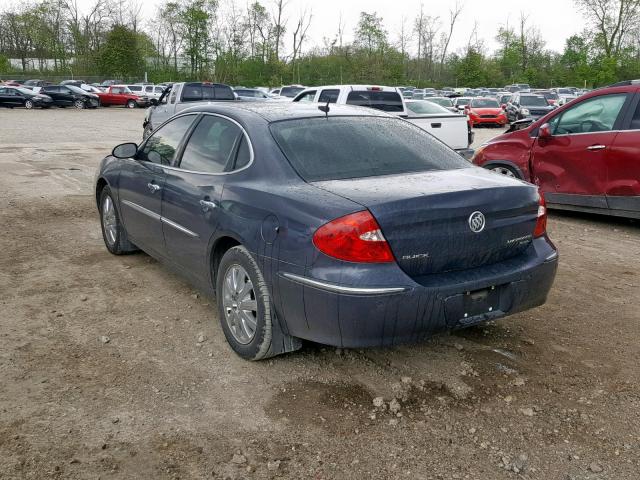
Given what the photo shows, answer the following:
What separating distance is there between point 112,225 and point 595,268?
4.67 meters

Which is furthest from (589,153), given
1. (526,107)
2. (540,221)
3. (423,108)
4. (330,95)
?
(526,107)

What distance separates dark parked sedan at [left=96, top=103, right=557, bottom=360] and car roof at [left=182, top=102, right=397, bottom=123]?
17 mm

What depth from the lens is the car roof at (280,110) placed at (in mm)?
4336

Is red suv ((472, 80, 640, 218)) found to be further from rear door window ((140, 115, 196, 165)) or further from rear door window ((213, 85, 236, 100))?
rear door window ((213, 85, 236, 100))

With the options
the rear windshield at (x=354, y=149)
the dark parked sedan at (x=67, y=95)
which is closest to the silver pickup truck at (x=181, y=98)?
the rear windshield at (x=354, y=149)

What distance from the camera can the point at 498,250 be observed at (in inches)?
145

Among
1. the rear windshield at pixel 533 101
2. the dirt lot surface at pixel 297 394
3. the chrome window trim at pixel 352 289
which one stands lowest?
the dirt lot surface at pixel 297 394

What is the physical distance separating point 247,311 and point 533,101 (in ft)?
98.1

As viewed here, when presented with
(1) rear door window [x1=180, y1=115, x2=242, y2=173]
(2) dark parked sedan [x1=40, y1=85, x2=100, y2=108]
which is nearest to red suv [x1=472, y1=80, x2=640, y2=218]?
(1) rear door window [x1=180, y1=115, x2=242, y2=173]

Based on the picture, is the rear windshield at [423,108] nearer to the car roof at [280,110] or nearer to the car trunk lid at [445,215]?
the car roof at [280,110]

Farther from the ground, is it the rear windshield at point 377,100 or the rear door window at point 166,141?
the rear windshield at point 377,100

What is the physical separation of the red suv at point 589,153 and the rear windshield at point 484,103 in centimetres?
2186

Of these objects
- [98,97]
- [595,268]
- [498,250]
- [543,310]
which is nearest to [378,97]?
[595,268]

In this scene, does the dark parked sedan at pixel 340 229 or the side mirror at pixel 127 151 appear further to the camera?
the side mirror at pixel 127 151
